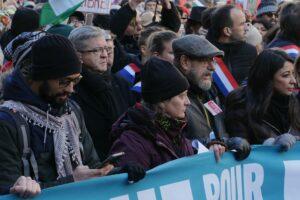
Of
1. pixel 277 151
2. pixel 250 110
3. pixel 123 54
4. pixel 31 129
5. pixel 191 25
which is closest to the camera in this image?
pixel 31 129

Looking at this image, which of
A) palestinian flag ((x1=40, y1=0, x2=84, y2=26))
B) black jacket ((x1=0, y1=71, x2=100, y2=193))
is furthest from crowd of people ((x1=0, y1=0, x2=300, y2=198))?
palestinian flag ((x1=40, y1=0, x2=84, y2=26))

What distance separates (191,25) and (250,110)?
180 inches

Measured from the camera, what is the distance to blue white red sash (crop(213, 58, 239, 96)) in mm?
6863

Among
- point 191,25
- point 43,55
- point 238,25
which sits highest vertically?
point 43,55

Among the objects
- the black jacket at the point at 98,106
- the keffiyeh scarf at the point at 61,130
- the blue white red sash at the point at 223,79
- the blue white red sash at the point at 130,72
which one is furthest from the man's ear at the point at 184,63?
the keffiyeh scarf at the point at 61,130

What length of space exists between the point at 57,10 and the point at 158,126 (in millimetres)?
2673

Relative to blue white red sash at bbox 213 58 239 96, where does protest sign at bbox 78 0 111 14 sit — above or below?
above

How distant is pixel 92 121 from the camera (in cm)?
584

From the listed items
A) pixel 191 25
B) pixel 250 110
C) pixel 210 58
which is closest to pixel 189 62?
pixel 210 58

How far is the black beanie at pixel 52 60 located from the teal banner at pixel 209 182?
0.57 meters

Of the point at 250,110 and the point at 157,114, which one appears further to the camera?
the point at 250,110

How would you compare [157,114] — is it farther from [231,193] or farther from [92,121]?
[92,121]

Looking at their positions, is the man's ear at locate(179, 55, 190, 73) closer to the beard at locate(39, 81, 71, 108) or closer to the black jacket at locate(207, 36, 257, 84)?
the black jacket at locate(207, 36, 257, 84)

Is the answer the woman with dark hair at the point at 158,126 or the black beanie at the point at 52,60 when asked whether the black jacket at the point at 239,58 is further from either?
the black beanie at the point at 52,60
